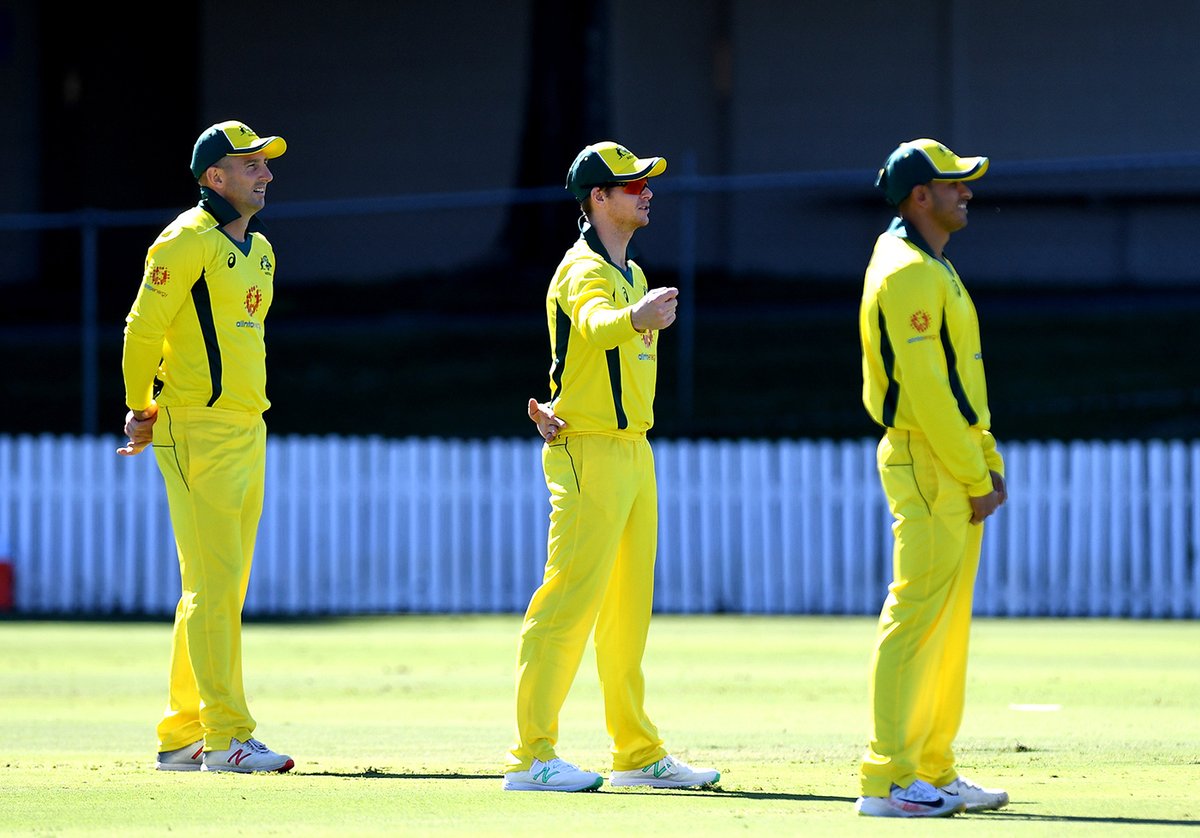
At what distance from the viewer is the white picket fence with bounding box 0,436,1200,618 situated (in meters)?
14.2

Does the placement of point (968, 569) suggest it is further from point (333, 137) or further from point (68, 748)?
point (333, 137)

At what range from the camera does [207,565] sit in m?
7.19

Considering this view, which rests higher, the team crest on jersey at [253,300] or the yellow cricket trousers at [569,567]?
the team crest on jersey at [253,300]

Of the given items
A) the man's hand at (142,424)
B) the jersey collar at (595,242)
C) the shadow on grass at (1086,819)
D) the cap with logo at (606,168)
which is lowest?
the shadow on grass at (1086,819)

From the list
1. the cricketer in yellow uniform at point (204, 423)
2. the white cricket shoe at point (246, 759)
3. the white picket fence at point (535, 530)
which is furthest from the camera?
the white picket fence at point (535, 530)

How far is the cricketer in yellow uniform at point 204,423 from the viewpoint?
23.4 feet

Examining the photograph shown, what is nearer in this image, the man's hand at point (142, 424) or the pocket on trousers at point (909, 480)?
the pocket on trousers at point (909, 480)

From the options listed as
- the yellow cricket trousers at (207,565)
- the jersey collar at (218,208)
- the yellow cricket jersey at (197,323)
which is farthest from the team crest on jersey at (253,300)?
the yellow cricket trousers at (207,565)

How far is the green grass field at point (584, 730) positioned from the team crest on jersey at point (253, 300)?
1.66 m

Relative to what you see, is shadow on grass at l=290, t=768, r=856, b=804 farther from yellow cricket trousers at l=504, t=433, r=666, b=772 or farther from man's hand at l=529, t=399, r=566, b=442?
man's hand at l=529, t=399, r=566, b=442

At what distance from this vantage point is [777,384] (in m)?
19.5

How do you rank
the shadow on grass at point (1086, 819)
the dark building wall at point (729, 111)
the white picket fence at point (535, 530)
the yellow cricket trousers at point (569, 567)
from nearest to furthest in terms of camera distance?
1. the shadow on grass at point (1086, 819)
2. the yellow cricket trousers at point (569, 567)
3. the white picket fence at point (535, 530)
4. the dark building wall at point (729, 111)

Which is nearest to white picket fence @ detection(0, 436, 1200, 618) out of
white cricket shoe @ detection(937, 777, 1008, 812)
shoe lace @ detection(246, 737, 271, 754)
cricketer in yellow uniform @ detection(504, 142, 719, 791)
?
shoe lace @ detection(246, 737, 271, 754)

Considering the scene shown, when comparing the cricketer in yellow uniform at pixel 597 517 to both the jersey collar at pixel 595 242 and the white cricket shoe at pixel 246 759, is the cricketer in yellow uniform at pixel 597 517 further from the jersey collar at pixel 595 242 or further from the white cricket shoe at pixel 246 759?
the white cricket shoe at pixel 246 759
